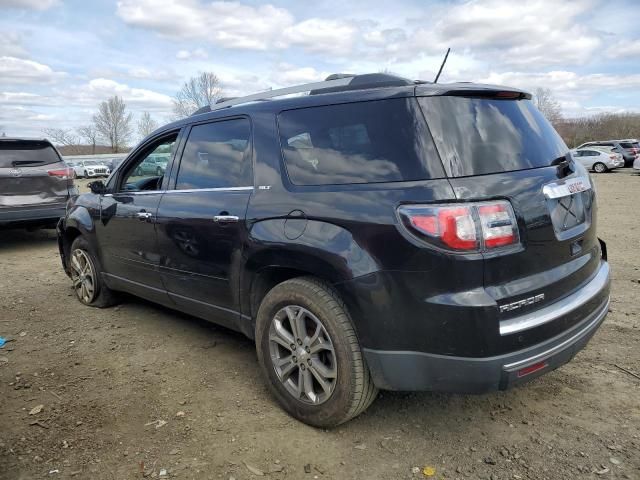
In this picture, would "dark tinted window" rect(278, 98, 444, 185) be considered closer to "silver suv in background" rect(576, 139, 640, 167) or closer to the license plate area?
the license plate area

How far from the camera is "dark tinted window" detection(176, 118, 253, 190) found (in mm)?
3184

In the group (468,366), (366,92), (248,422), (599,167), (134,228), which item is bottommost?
(599,167)

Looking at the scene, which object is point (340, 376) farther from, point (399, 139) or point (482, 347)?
point (399, 139)

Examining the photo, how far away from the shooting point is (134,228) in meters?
4.04

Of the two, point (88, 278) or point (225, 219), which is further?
point (88, 278)

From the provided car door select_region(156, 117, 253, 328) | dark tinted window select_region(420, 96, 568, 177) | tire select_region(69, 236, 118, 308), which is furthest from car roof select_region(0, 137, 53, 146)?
dark tinted window select_region(420, 96, 568, 177)

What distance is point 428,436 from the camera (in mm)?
2707

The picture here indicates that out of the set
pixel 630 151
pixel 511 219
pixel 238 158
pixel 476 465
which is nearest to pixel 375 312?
pixel 511 219

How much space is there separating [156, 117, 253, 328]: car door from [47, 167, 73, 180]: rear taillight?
5.36m

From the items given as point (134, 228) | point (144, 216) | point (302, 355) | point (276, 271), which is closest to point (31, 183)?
point (134, 228)

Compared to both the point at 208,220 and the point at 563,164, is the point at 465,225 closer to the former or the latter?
the point at 563,164

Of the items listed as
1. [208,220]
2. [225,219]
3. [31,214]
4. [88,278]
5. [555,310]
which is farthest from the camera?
[31,214]

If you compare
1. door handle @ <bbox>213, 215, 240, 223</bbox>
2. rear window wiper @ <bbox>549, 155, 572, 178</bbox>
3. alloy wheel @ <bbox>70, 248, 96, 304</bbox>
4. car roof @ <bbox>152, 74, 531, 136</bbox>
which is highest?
car roof @ <bbox>152, 74, 531, 136</bbox>

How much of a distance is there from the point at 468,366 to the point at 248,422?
1.33 metres
